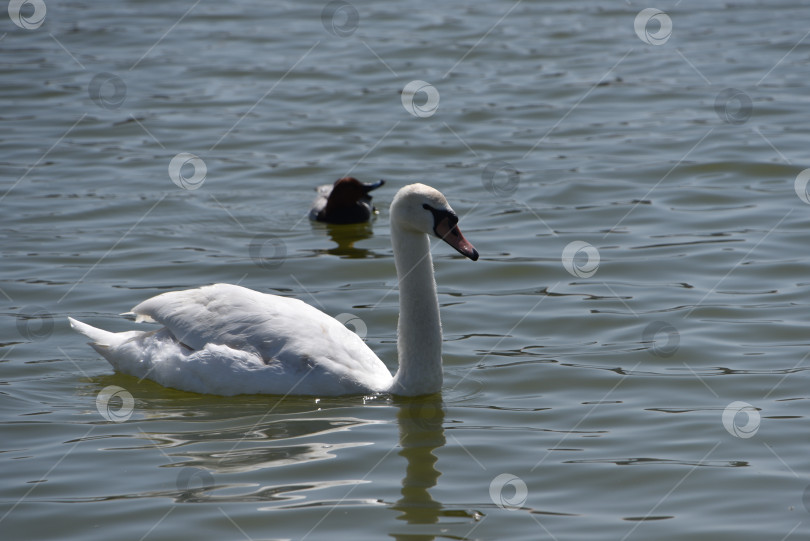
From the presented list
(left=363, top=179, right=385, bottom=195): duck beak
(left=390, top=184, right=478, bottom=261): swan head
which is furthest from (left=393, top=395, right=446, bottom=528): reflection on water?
(left=363, top=179, right=385, bottom=195): duck beak

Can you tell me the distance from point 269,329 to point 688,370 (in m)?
2.77

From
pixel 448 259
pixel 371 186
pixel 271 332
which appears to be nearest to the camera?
pixel 271 332

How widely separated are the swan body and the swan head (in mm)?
4800

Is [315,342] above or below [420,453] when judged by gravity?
above

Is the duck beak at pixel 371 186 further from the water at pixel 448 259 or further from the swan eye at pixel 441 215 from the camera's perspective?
the swan eye at pixel 441 215

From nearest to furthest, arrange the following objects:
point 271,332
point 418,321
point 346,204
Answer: point 418,321
point 271,332
point 346,204

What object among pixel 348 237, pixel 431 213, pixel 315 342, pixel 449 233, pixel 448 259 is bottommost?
pixel 315 342

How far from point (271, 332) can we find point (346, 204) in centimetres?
479

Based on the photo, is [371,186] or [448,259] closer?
[448,259]

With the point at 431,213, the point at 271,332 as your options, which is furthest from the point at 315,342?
the point at 431,213

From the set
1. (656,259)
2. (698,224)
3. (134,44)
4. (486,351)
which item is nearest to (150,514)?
(486,351)

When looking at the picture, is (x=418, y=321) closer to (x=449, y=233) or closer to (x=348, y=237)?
(x=449, y=233)

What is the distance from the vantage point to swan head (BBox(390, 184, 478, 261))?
728 cm

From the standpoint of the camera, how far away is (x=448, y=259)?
35.2ft
